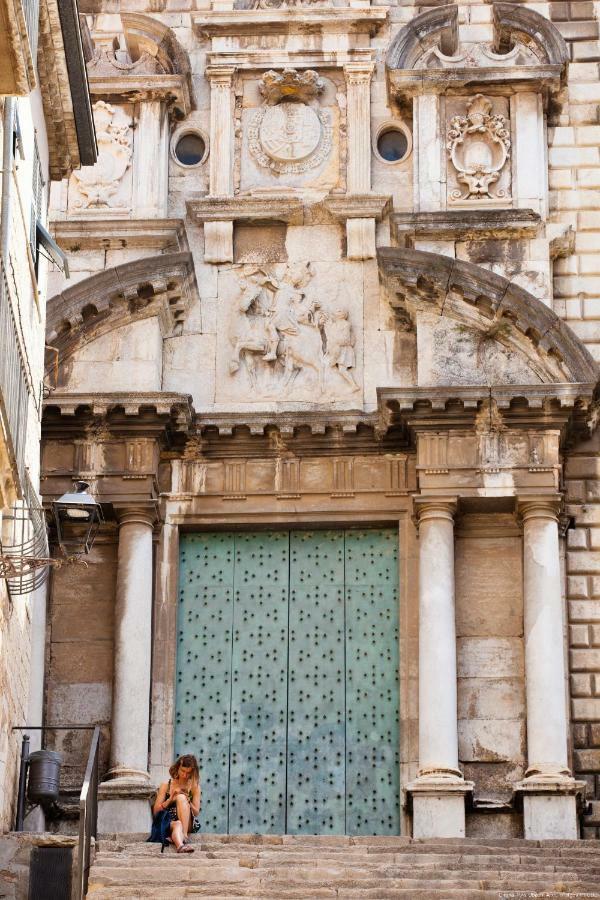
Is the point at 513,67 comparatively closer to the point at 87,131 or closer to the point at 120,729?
the point at 87,131

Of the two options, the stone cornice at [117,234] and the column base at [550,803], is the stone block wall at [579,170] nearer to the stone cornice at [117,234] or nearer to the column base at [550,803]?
the stone cornice at [117,234]

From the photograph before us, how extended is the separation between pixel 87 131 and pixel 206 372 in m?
3.36

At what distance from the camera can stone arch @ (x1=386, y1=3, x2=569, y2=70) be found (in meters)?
23.3

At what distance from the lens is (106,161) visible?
23.2 meters

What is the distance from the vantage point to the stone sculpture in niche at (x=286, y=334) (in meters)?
22.5

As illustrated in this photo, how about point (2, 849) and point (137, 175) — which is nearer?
point (2, 849)

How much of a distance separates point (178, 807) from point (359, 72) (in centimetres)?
839

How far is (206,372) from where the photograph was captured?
74.1 feet

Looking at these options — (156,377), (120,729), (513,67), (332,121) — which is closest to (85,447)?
(156,377)

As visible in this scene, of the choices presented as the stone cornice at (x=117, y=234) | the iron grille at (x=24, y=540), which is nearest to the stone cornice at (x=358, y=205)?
the stone cornice at (x=117, y=234)

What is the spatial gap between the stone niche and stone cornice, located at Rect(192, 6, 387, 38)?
20.1 inches

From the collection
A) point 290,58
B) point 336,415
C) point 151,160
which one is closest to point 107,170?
point 151,160

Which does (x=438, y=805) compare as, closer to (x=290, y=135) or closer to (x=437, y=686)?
(x=437, y=686)

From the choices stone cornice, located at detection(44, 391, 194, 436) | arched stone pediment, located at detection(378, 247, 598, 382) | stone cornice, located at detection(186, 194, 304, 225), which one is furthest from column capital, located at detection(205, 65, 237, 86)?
stone cornice, located at detection(44, 391, 194, 436)
